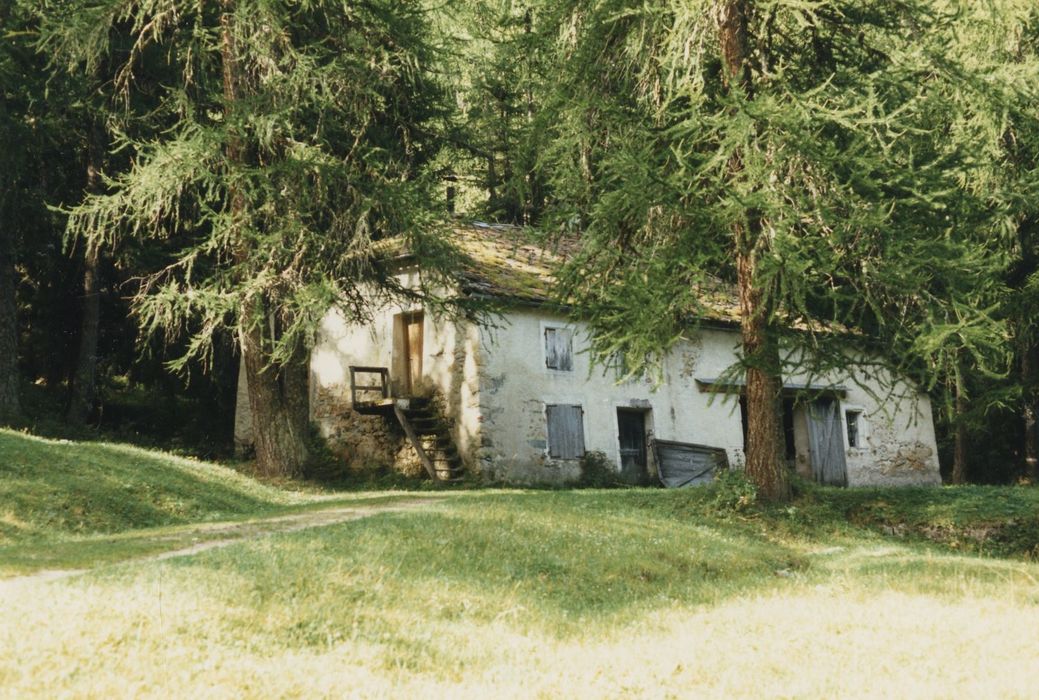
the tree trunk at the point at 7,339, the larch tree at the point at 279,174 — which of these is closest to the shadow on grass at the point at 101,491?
the larch tree at the point at 279,174

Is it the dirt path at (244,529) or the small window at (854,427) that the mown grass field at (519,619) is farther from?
the small window at (854,427)

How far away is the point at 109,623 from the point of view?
288 inches

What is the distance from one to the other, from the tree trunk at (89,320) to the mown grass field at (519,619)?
14468mm

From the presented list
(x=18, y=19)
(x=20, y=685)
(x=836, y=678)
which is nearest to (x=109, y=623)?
(x=20, y=685)

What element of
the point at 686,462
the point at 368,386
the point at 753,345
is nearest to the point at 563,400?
the point at 686,462

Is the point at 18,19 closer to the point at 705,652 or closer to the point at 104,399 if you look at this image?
the point at 104,399

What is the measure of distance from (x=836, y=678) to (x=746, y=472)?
32.7 ft

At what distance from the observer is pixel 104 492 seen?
16.0 metres

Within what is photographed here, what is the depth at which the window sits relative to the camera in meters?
24.7

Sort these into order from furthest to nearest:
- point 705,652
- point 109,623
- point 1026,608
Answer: point 1026,608, point 705,652, point 109,623

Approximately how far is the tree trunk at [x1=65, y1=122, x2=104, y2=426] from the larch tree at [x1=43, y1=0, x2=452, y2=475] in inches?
165

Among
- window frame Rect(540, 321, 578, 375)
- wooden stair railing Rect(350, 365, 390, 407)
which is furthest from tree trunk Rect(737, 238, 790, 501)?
wooden stair railing Rect(350, 365, 390, 407)

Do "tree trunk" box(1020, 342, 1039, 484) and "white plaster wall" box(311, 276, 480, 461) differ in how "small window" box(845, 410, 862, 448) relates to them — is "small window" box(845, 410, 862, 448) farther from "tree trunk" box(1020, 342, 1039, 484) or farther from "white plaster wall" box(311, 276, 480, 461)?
"white plaster wall" box(311, 276, 480, 461)

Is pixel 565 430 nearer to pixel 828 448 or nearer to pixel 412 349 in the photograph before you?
pixel 412 349
